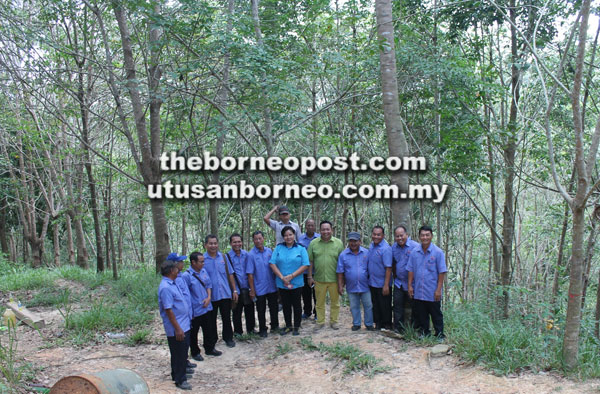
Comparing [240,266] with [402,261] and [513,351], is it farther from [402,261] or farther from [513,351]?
[513,351]

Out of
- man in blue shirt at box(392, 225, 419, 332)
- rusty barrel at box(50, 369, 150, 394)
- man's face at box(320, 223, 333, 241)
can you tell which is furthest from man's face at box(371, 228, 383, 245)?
rusty barrel at box(50, 369, 150, 394)

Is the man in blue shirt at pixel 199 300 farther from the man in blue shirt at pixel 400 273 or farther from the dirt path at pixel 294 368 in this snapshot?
the man in blue shirt at pixel 400 273

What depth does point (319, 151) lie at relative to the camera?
46.1 ft

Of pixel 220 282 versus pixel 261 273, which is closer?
pixel 220 282

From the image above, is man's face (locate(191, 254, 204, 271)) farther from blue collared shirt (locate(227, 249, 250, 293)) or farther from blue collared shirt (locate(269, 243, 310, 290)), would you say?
blue collared shirt (locate(269, 243, 310, 290))

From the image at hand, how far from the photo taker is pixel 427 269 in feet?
18.5

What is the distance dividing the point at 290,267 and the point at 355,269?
2.90 ft

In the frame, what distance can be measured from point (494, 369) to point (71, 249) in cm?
1356

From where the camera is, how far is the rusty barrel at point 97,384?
3.53 meters

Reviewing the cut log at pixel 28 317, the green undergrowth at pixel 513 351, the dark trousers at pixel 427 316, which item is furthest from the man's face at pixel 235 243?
the cut log at pixel 28 317

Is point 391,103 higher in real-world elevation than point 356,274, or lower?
higher

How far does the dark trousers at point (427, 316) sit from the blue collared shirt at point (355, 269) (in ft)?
2.42

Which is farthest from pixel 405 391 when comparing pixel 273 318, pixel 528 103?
pixel 528 103

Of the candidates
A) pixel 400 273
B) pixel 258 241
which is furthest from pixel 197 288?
pixel 400 273
